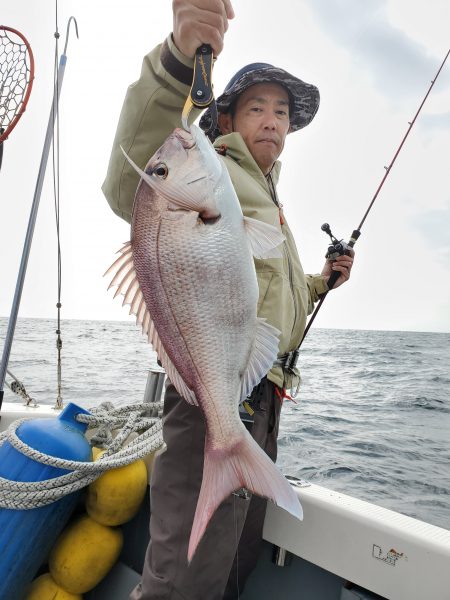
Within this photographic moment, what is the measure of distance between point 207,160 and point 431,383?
14.2 m

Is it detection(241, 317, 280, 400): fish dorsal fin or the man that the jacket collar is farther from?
detection(241, 317, 280, 400): fish dorsal fin

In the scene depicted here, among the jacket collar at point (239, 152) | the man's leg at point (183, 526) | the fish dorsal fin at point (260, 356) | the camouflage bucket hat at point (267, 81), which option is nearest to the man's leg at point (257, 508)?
the man's leg at point (183, 526)

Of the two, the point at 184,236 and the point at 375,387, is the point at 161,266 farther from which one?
the point at 375,387

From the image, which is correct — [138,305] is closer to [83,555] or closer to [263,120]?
[263,120]

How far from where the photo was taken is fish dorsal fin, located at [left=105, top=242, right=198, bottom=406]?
1.27m

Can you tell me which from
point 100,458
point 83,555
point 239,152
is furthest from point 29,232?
point 83,555

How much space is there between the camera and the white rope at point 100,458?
192cm

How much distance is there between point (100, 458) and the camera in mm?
2252

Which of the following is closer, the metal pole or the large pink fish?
the large pink fish

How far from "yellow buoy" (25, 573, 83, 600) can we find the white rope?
1.79 feet

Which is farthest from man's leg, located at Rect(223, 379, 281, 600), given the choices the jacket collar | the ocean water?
the ocean water

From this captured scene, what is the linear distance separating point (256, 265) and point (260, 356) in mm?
574

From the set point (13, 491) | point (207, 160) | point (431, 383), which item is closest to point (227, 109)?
point (207, 160)

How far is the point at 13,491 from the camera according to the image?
191cm
